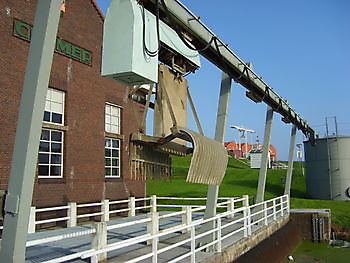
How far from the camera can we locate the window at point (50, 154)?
43.5ft

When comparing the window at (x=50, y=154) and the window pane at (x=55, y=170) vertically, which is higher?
the window at (x=50, y=154)

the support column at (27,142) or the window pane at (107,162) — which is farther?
the window pane at (107,162)

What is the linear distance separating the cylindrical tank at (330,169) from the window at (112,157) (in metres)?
15.5

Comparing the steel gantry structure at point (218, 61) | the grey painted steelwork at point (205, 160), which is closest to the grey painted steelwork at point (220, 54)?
the steel gantry structure at point (218, 61)

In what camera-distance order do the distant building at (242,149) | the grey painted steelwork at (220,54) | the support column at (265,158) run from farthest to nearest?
1. the distant building at (242,149)
2. the support column at (265,158)
3. the grey painted steelwork at (220,54)

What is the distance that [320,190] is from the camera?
25.8 m

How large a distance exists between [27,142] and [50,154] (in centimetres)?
1025

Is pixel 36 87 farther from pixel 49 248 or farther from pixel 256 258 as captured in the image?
pixel 256 258

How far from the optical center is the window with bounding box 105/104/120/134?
55.1 feet

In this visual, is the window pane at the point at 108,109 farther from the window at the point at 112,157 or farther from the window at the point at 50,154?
the window at the point at 50,154

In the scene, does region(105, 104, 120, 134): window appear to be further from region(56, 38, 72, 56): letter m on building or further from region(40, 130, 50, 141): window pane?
region(40, 130, 50, 141): window pane

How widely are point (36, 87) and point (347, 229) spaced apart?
17.9 meters

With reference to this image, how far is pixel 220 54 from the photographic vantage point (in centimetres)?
808

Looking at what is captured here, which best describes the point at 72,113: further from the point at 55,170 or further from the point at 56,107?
the point at 55,170
